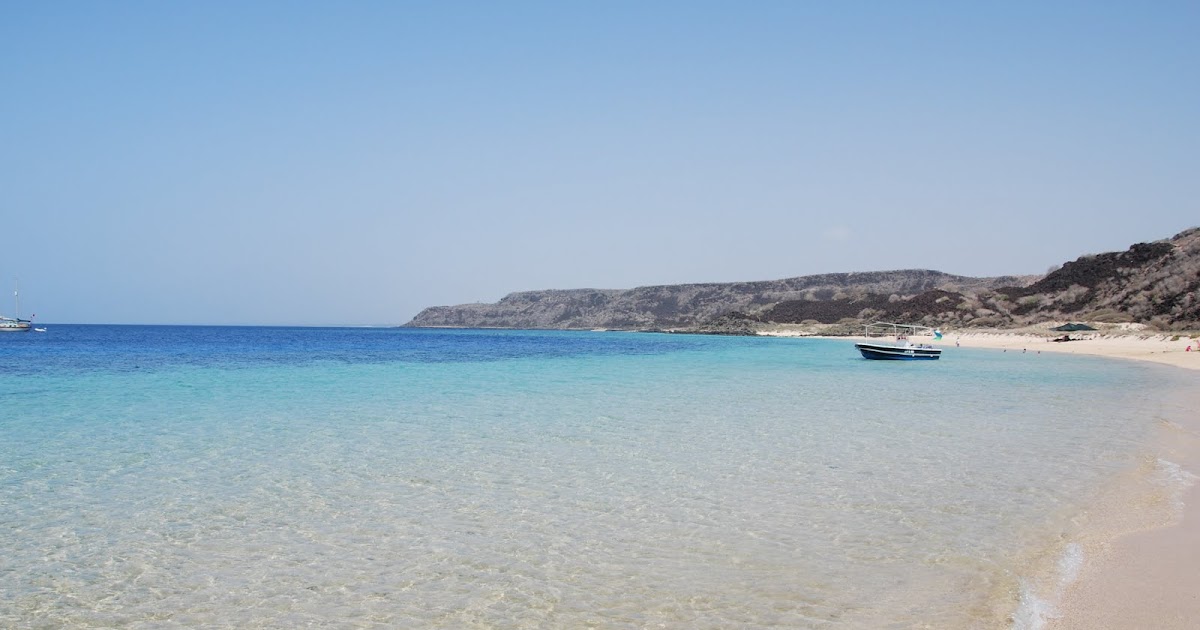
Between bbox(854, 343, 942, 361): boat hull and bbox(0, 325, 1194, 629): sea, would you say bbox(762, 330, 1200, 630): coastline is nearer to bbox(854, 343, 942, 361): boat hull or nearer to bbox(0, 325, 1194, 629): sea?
bbox(0, 325, 1194, 629): sea

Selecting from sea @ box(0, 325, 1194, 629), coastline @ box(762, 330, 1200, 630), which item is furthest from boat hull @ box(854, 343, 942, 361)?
coastline @ box(762, 330, 1200, 630)

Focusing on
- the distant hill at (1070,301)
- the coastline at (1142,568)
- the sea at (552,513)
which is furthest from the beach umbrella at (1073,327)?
the coastline at (1142,568)

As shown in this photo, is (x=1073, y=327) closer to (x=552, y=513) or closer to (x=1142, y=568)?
(x=1142, y=568)

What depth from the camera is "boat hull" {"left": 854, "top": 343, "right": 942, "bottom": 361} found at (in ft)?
153

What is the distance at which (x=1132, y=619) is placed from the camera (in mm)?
5160

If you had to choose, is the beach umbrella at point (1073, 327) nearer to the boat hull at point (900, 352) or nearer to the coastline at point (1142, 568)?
the boat hull at point (900, 352)

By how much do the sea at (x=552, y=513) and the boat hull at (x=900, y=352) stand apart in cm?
2920

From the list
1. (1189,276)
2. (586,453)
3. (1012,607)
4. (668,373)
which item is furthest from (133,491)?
(1189,276)

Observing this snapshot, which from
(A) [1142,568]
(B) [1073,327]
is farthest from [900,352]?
(A) [1142,568]

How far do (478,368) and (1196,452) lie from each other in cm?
2849

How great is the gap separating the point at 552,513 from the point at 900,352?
4274 centimetres

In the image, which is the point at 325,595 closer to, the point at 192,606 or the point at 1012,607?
the point at 192,606

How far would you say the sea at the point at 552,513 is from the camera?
5.67 meters

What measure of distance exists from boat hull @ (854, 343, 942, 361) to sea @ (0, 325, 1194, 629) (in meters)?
29.2
